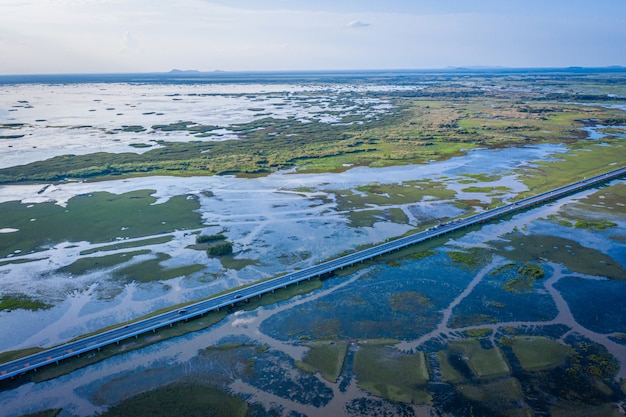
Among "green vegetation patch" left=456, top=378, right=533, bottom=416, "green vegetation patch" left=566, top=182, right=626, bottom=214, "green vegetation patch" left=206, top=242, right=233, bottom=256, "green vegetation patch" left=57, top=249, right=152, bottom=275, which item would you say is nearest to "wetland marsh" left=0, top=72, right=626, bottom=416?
"green vegetation patch" left=456, top=378, right=533, bottom=416

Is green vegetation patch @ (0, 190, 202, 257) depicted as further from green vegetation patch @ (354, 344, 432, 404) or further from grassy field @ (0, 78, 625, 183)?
green vegetation patch @ (354, 344, 432, 404)

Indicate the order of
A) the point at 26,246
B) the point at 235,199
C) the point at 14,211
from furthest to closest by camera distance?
the point at 235,199 → the point at 14,211 → the point at 26,246

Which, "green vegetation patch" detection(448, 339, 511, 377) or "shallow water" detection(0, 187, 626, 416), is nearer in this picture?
"shallow water" detection(0, 187, 626, 416)

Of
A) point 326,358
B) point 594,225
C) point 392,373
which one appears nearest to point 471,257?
point 594,225

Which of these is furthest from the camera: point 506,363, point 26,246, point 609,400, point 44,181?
point 44,181

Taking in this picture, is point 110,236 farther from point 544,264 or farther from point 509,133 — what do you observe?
point 509,133

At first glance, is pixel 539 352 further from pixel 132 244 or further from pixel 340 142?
pixel 340 142

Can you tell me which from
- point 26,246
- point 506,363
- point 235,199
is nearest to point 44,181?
point 26,246

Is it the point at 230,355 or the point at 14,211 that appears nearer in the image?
the point at 230,355
